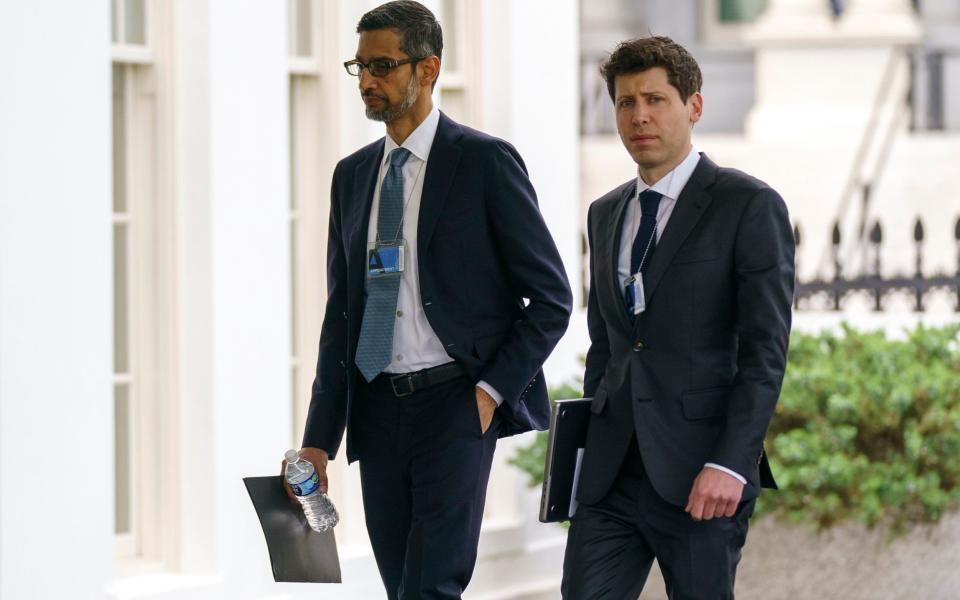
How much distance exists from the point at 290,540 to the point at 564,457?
0.77m

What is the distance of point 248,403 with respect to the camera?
697 centimetres

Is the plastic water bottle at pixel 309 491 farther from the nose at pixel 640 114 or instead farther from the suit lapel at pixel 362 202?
the nose at pixel 640 114

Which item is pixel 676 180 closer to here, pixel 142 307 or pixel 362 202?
pixel 362 202

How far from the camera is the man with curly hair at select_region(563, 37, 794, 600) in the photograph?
167 inches

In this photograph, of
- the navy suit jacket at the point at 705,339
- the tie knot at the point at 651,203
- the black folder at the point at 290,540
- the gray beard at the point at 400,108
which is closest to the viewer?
the navy suit jacket at the point at 705,339

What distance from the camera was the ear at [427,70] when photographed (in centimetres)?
459

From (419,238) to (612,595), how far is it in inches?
41.3

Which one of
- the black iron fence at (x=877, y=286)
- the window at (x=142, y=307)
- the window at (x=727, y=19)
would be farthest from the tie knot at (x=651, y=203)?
the window at (x=727, y=19)

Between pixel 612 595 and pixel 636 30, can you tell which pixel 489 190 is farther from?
pixel 636 30

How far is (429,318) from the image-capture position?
4.60 m

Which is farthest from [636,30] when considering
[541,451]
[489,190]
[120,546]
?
[489,190]

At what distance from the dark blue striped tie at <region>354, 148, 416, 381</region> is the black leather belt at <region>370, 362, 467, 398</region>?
0.17 feet

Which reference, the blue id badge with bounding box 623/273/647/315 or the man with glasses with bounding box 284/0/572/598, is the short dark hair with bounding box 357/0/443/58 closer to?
the man with glasses with bounding box 284/0/572/598

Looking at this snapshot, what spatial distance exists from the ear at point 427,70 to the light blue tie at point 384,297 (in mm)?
213
